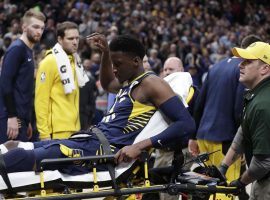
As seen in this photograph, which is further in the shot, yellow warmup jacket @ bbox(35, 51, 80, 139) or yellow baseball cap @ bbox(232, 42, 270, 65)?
yellow warmup jacket @ bbox(35, 51, 80, 139)

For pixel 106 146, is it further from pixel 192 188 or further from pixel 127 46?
pixel 127 46

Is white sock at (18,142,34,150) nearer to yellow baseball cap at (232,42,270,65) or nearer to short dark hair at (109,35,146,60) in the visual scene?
short dark hair at (109,35,146,60)

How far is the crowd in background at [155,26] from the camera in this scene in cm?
1773

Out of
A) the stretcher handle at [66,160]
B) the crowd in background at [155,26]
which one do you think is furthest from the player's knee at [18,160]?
the crowd in background at [155,26]

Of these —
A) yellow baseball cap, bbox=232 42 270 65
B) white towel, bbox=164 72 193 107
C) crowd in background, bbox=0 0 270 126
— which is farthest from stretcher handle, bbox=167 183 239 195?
crowd in background, bbox=0 0 270 126

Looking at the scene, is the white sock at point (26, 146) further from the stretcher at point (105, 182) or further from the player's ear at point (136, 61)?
the player's ear at point (136, 61)

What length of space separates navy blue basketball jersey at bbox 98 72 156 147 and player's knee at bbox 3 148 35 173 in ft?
2.00

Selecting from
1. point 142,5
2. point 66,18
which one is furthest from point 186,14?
point 66,18

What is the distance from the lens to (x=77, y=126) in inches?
292

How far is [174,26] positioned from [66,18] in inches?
163

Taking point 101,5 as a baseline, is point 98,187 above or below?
below

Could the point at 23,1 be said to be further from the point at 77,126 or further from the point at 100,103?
the point at 77,126

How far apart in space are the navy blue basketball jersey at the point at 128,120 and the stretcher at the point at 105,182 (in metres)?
0.05

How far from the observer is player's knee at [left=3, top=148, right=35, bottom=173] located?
461 cm
